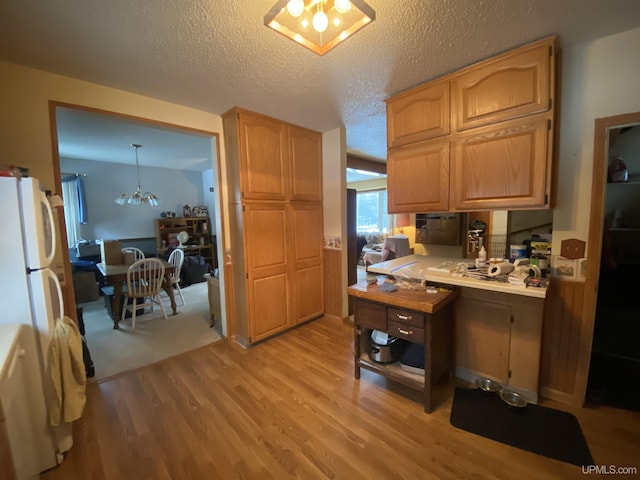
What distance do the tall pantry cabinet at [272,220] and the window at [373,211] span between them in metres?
4.73

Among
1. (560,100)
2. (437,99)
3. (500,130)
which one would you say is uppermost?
(437,99)

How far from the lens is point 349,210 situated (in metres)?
3.64

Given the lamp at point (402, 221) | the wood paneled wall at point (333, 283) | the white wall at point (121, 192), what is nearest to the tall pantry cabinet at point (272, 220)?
the wood paneled wall at point (333, 283)

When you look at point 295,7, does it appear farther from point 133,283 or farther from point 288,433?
point 133,283

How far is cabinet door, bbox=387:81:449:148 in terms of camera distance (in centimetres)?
194

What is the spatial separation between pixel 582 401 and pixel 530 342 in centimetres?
50

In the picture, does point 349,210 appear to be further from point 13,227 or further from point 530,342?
point 13,227

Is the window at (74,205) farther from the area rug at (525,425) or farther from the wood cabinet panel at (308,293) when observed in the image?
the area rug at (525,425)

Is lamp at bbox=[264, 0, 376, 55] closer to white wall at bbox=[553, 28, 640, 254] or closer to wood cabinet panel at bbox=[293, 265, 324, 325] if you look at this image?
white wall at bbox=[553, 28, 640, 254]

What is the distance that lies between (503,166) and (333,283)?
2.17 m

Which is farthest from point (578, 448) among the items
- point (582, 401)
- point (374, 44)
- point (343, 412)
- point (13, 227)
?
point (13, 227)

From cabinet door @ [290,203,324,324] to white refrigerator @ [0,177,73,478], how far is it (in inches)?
78.5

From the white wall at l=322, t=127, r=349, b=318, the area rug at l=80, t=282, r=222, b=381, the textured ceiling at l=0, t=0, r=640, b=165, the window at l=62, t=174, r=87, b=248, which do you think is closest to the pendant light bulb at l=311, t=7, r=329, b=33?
the textured ceiling at l=0, t=0, r=640, b=165

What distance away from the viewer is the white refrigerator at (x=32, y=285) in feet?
4.19
